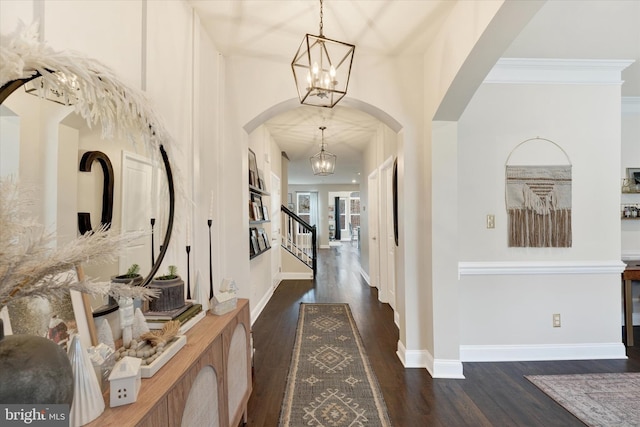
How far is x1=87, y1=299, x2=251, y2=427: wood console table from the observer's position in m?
0.78

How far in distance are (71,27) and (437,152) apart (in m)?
2.30

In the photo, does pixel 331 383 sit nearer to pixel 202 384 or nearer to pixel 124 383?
pixel 202 384

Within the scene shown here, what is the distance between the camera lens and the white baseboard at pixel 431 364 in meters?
2.31

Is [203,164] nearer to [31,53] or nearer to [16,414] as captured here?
[31,53]

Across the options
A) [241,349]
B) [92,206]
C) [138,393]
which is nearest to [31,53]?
[92,206]

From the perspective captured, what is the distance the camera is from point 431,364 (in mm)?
2361

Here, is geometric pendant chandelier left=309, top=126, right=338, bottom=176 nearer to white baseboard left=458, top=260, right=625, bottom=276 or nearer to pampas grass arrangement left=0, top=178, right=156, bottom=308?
white baseboard left=458, top=260, right=625, bottom=276

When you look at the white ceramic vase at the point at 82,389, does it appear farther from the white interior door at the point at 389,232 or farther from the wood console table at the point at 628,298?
the wood console table at the point at 628,298

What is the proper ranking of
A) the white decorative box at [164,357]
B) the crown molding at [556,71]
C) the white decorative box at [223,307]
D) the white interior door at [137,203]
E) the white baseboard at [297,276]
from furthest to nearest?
the white baseboard at [297,276], the crown molding at [556,71], the white decorative box at [223,307], the white interior door at [137,203], the white decorative box at [164,357]

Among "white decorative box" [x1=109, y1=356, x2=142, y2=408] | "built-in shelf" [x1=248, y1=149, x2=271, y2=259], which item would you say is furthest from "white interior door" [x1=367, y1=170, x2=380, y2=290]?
"white decorative box" [x1=109, y1=356, x2=142, y2=408]

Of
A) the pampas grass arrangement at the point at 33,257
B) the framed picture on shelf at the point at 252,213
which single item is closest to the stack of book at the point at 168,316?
the pampas grass arrangement at the point at 33,257

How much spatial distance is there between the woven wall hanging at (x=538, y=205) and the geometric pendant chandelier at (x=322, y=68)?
1773 mm

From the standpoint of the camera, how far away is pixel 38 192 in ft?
2.61

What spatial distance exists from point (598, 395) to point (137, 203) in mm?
3335
